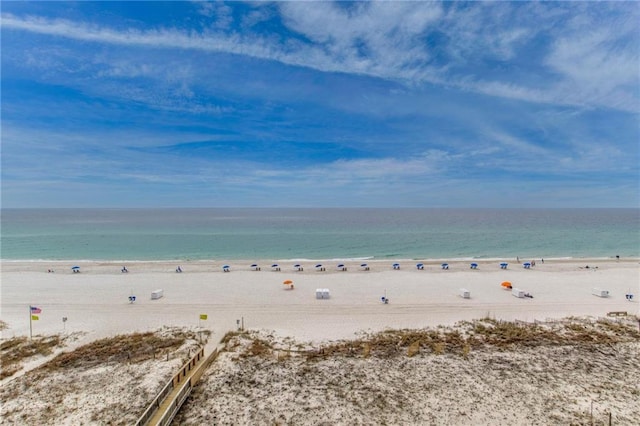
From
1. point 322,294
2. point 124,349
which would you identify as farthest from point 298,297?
point 124,349

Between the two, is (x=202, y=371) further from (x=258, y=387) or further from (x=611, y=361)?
(x=611, y=361)

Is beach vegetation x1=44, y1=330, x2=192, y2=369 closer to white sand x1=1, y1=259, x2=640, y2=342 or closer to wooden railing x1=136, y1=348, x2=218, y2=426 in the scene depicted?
white sand x1=1, y1=259, x2=640, y2=342

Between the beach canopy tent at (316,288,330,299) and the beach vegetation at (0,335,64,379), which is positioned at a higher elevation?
the beach vegetation at (0,335,64,379)

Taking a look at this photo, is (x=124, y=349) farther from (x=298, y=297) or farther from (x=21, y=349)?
(x=298, y=297)

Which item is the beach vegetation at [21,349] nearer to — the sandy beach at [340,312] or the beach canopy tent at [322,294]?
the sandy beach at [340,312]

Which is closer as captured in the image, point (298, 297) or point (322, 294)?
point (322, 294)

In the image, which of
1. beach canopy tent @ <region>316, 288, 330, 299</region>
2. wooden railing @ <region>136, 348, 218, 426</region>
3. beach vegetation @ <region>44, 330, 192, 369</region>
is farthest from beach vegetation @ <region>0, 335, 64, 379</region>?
beach canopy tent @ <region>316, 288, 330, 299</region>

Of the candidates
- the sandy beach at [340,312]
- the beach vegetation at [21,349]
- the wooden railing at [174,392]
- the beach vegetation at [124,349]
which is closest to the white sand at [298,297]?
the sandy beach at [340,312]
